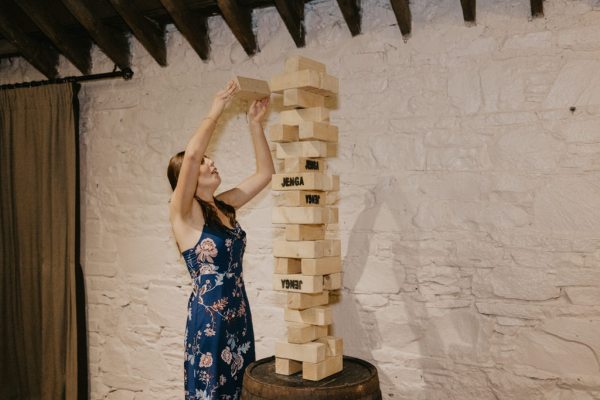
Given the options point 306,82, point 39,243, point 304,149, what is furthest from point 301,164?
point 39,243

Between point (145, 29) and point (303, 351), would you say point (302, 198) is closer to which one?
point (303, 351)

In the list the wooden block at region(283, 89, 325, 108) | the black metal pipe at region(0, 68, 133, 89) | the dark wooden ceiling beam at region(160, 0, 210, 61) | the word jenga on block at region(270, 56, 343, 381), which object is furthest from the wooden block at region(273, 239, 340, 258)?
the black metal pipe at region(0, 68, 133, 89)

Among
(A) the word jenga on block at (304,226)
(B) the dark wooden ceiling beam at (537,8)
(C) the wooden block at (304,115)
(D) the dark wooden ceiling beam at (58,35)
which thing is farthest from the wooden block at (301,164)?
(D) the dark wooden ceiling beam at (58,35)

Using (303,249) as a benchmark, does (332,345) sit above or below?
below

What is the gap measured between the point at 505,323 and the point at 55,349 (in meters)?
2.75

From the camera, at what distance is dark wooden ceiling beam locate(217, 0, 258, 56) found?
303 centimetres

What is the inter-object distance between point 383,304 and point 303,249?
0.83 metres

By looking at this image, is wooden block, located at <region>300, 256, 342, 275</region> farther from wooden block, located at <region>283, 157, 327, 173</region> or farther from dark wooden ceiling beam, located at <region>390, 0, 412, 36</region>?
dark wooden ceiling beam, located at <region>390, 0, 412, 36</region>

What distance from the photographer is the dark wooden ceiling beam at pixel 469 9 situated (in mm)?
2666

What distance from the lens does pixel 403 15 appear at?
279 cm

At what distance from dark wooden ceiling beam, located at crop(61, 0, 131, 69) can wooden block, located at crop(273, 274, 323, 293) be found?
1947 mm

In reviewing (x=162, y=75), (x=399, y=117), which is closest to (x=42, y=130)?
(x=162, y=75)

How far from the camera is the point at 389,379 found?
9.59 feet

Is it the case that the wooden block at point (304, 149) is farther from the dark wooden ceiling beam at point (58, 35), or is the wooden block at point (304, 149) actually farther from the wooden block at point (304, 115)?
the dark wooden ceiling beam at point (58, 35)
